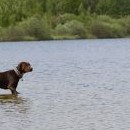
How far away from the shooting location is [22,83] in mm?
27766

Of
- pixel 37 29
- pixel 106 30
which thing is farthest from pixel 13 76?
pixel 106 30

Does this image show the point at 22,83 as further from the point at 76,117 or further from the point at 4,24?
the point at 4,24

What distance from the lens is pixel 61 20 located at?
10531 centimetres

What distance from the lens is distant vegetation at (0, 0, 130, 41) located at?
93500mm

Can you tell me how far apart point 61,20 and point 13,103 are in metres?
84.6

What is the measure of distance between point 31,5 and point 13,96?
97208mm

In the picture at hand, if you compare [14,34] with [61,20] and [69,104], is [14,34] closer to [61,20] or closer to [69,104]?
[61,20]

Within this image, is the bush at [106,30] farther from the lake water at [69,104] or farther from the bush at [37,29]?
the lake water at [69,104]

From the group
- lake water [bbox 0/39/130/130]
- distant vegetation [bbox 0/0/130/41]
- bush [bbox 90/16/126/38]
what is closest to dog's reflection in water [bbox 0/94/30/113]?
lake water [bbox 0/39/130/130]

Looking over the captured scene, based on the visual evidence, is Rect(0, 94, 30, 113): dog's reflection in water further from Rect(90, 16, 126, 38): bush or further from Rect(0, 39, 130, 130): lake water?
Rect(90, 16, 126, 38): bush

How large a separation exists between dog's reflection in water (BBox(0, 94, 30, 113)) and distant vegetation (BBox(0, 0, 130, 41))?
68.9 metres

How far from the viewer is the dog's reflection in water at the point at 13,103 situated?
773 inches

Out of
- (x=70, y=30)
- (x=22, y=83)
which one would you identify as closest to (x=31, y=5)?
(x=70, y=30)

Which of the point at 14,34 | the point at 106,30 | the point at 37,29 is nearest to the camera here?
the point at 37,29
